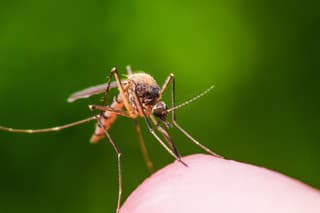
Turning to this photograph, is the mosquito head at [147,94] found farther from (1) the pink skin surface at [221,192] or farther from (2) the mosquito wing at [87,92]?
(1) the pink skin surface at [221,192]

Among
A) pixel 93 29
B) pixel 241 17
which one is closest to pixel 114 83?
pixel 93 29

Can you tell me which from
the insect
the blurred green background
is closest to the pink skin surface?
the insect

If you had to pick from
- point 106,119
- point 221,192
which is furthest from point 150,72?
point 221,192

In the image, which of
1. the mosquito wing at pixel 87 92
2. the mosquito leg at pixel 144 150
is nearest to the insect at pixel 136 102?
the mosquito wing at pixel 87 92

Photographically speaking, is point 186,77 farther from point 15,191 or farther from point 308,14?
point 15,191

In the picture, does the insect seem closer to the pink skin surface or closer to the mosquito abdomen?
the mosquito abdomen
